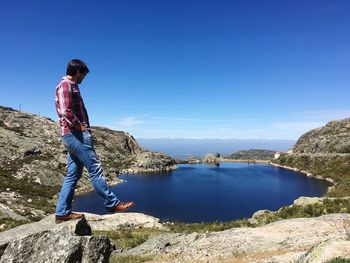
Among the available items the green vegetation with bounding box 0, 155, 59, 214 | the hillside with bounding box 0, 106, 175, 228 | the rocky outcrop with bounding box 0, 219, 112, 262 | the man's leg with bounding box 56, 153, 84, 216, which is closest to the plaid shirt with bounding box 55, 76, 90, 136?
the man's leg with bounding box 56, 153, 84, 216

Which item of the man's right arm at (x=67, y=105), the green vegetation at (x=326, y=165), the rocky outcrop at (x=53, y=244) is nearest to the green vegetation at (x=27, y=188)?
the rocky outcrop at (x=53, y=244)

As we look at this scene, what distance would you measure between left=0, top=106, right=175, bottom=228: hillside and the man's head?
3202 centimetres

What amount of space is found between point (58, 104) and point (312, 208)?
28067 millimetres

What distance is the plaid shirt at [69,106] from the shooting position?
10.2 m

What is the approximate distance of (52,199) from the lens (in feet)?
266

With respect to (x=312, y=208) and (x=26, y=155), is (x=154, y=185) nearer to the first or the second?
(x=26, y=155)

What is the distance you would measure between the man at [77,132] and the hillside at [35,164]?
31538 mm

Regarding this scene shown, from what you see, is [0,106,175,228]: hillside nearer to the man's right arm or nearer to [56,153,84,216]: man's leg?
[56,153,84,216]: man's leg

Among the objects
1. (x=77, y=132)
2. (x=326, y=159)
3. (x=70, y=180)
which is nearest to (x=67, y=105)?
(x=77, y=132)

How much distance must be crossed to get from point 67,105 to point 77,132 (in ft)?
2.66

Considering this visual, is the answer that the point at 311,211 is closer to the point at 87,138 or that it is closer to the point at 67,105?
the point at 87,138

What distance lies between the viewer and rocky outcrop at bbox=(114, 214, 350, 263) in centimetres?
1538

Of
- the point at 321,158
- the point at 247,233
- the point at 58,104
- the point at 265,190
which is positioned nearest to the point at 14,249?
the point at 58,104

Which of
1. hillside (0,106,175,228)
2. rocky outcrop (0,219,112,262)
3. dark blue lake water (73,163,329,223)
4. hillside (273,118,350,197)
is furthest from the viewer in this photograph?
hillside (273,118,350,197)
